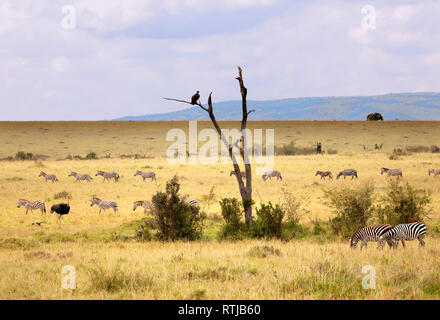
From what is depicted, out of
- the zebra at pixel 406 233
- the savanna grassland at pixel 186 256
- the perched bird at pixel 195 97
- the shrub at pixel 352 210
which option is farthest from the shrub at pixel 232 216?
the zebra at pixel 406 233

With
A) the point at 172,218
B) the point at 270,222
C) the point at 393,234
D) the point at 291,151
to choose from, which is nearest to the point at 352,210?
the point at 270,222

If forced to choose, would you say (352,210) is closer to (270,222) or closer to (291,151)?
(270,222)

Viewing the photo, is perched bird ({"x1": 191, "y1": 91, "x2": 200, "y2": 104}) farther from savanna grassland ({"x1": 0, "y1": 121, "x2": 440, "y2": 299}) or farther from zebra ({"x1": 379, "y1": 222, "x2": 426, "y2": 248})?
zebra ({"x1": 379, "y1": 222, "x2": 426, "y2": 248})

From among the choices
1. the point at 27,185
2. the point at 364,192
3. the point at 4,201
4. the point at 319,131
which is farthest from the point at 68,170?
the point at 319,131

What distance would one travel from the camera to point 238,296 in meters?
7.90

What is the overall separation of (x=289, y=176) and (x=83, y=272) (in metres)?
27.4

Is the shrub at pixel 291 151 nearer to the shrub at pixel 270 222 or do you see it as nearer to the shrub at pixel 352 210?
the shrub at pixel 352 210

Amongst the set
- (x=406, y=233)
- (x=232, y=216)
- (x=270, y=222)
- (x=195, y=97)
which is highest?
(x=195, y=97)

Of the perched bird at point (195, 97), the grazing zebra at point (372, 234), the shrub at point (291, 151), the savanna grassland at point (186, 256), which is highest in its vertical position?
the perched bird at point (195, 97)

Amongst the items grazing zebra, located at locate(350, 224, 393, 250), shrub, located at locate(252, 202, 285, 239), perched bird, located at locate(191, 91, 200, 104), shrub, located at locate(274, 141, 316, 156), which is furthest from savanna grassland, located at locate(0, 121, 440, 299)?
shrub, located at locate(274, 141, 316, 156)

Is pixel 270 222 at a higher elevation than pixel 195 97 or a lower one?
lower

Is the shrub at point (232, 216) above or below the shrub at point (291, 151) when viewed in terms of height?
below

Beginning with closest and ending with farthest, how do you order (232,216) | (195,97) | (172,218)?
(172,218), (195,97), (232,216)

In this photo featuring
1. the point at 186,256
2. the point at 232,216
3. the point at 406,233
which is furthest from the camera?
the point at 232,216
